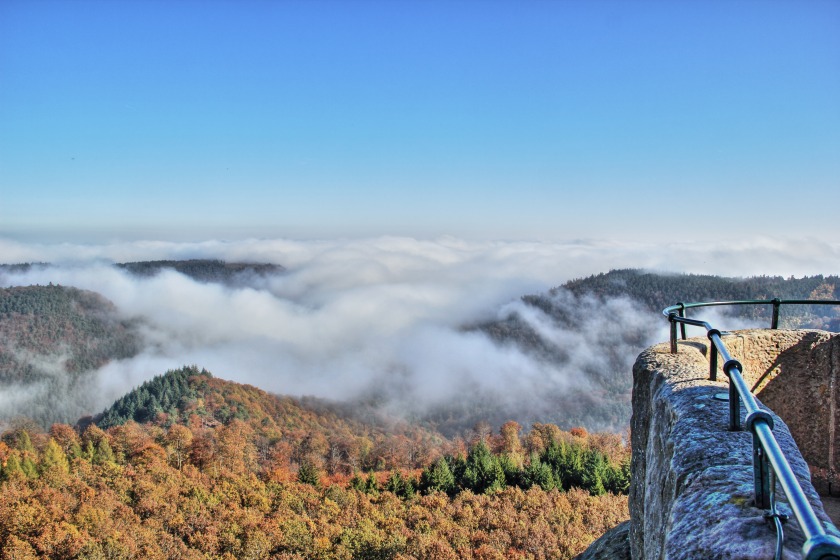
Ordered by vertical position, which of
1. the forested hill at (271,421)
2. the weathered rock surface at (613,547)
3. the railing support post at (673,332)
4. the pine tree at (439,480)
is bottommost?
the forested hill at (271,421)

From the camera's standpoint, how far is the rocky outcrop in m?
2.64

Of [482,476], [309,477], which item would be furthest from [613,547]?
[309,477]

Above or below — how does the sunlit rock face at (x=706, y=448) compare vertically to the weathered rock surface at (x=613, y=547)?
above

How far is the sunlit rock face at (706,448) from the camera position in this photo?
105 inches

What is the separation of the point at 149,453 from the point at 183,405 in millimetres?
53265

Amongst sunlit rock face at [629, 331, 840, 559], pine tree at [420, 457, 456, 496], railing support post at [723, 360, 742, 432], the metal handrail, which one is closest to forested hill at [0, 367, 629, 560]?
pine tree at [420, 457, 456, 496]

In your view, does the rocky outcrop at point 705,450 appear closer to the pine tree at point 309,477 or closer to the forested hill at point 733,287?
the pine tree at point 309,477

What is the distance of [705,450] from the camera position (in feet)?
10.8


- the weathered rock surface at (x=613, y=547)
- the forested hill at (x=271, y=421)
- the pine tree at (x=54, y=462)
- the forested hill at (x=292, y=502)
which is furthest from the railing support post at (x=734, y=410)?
the forested hill at (x=271, y=421)

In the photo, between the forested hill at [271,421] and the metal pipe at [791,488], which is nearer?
the metal pipe at [791,488]

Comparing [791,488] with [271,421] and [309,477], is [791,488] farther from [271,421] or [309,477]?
[271,421]

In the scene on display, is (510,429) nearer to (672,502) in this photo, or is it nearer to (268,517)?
(268,517)

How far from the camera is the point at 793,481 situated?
188 cm

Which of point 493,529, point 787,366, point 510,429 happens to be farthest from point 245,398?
point 787,366
